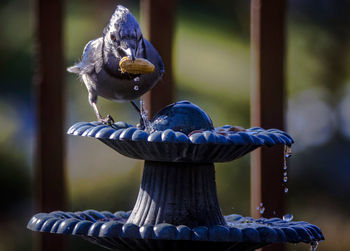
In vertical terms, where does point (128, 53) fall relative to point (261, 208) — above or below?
above

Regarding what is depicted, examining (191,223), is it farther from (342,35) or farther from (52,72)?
(342,35)

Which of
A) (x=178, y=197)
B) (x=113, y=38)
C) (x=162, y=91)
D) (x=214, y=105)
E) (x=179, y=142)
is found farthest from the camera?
(x=214, y=105)

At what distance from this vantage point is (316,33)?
530 cm

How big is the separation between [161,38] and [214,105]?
1.45m

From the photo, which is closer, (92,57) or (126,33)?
(126,33)

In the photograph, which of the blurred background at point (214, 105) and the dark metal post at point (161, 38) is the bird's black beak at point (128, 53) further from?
the blurred background at point (214, 105)

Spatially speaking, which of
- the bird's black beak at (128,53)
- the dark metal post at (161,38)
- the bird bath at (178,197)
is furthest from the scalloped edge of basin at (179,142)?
the dark metal post at (161,38)

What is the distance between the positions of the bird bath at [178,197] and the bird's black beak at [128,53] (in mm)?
201

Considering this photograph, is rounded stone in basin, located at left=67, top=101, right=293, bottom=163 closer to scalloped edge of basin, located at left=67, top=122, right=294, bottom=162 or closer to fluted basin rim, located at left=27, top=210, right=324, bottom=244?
scalloped edge of basin, located at left=67, top=122, right=294, bottom=162

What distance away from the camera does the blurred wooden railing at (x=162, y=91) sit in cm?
323

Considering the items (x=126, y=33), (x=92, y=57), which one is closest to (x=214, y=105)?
(x=92, y=57)

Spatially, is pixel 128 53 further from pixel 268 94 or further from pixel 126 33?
pixel 268 94

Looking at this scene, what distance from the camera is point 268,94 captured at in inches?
130

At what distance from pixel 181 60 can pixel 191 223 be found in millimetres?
3263
